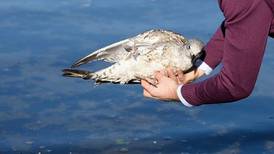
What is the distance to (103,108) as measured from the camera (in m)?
4.61

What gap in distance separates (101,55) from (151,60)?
0.31 metres

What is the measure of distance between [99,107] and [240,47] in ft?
7.40

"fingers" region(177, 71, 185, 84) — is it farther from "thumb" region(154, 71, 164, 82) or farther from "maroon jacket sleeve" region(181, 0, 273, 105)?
"maroon jacket sleeve" region(181, 0, 273, 105)

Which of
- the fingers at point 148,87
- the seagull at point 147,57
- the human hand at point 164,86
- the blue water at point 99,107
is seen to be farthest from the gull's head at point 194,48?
the blue water at point 99,107

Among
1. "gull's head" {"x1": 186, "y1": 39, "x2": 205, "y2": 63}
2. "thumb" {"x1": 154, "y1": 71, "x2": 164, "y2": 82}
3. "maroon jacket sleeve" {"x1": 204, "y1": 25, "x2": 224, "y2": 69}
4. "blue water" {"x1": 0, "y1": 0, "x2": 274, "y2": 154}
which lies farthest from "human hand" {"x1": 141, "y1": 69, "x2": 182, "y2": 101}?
"blue water" {"x1": 0, "y1": 0, "x2": 274, "y2": 154}

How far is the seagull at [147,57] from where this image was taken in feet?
9.91

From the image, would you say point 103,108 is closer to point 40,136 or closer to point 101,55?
point 40,136

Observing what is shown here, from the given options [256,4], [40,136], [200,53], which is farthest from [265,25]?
[40,136]

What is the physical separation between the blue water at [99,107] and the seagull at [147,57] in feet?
3.87

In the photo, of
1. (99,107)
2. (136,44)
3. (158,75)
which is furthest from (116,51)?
(99,107)

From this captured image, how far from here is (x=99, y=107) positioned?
182 inches

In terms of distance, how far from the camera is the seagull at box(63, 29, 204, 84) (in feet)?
9.91

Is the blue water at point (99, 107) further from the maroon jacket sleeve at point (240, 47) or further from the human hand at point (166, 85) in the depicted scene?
the maroon jacket sleeve at point (240, 47)

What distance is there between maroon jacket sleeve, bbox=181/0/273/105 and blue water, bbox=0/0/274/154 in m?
1.67
